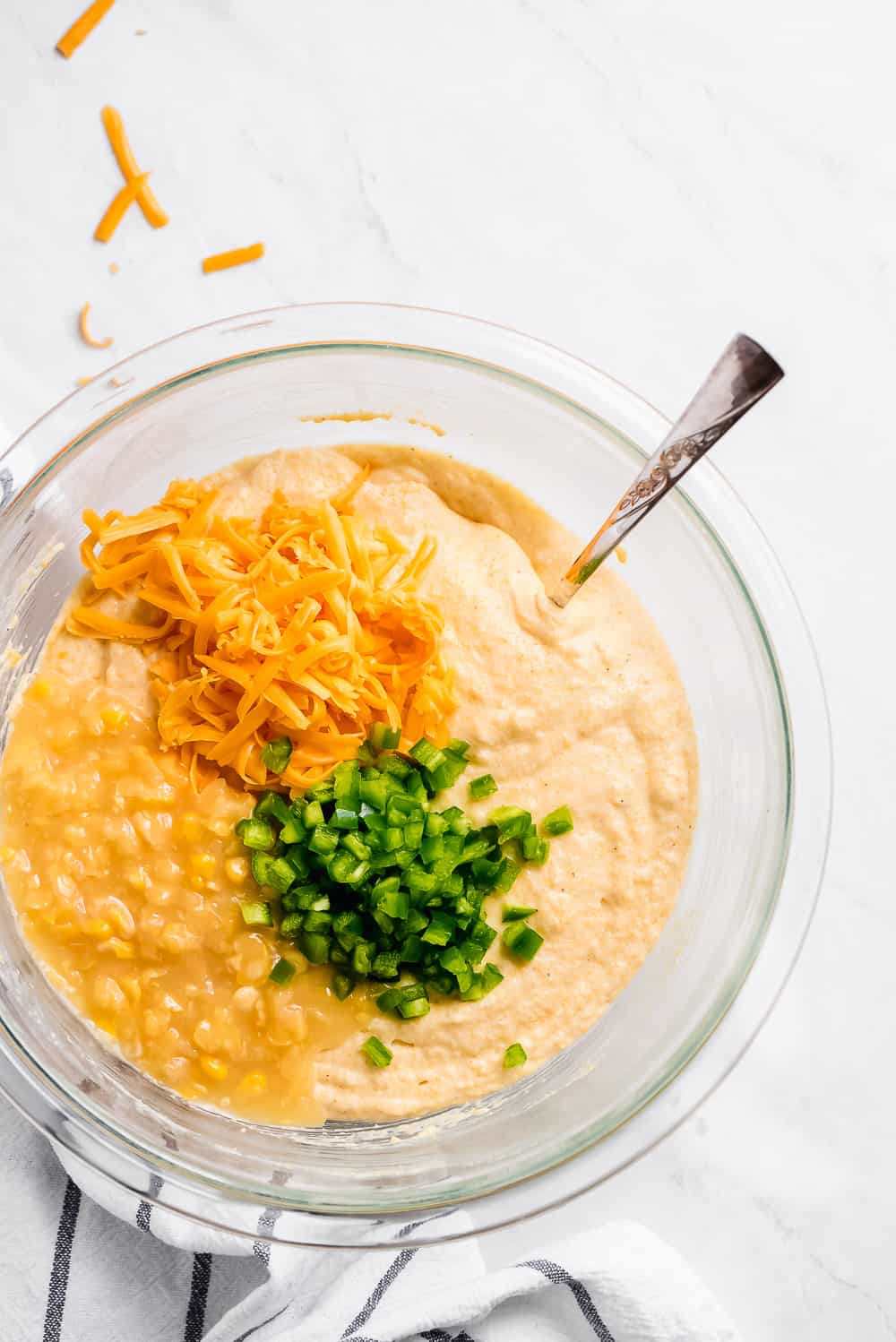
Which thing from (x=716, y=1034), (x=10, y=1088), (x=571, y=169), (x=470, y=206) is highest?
(x=571, y=169)

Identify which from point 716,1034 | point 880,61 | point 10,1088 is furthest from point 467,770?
point 880,61

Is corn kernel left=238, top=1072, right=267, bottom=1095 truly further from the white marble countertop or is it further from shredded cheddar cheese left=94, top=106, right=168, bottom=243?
shredded cheddar cheese left=94, top=106, right=168, bottom=243

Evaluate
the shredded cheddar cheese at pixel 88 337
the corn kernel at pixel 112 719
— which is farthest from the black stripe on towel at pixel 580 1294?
the shredded cheddar cheese at pixel 88 337

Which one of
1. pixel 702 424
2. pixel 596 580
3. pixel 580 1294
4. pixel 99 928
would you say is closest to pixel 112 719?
pixel 99 928

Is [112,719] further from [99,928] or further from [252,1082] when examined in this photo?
[252,1082]

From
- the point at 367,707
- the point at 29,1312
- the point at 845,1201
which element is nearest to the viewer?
the point at 367,707

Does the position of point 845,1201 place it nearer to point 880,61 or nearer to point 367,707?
point 367,707
